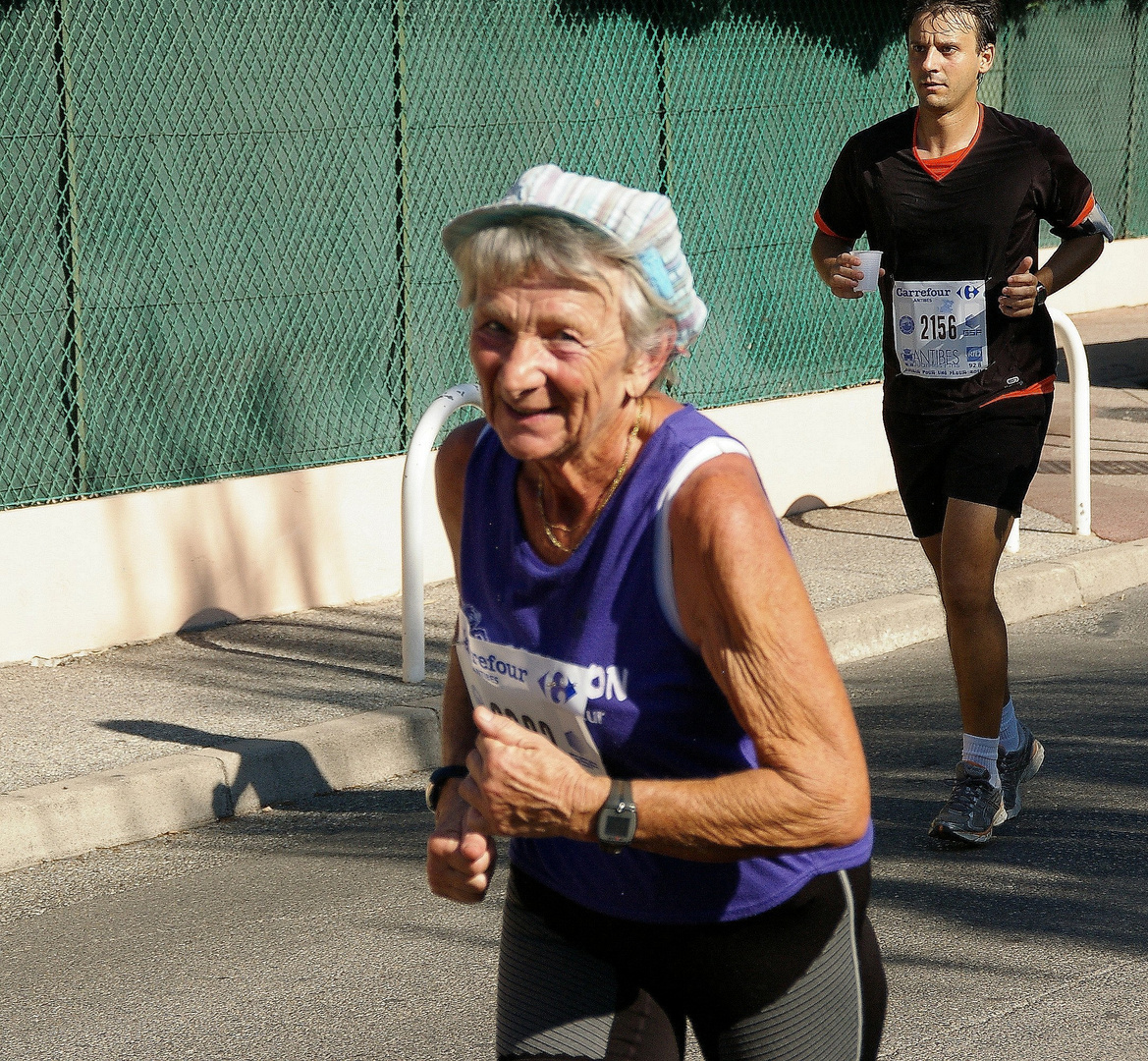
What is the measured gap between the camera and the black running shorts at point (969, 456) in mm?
4781

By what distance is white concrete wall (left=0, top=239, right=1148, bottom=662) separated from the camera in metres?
6.70

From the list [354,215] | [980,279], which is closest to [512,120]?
[354,215]

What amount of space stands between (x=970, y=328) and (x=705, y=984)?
121 inches

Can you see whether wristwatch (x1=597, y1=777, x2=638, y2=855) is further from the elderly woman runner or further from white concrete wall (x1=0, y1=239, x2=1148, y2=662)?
white concrete wall (x1=0, y1=239, x2=1148, y2=662)

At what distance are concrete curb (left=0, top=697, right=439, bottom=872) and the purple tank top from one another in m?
3.17

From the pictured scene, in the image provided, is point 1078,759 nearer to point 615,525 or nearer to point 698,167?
point 615,525

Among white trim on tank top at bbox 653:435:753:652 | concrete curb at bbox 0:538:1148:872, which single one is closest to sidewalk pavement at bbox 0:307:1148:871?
concrete curb at bbox 0:538:1148:872

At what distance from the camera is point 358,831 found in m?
5.18

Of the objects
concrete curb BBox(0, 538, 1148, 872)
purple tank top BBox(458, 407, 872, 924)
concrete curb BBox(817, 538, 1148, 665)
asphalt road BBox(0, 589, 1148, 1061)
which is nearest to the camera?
purple tank top BBox(458, 407, 872, 924)

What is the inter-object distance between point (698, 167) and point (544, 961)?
7357 mm

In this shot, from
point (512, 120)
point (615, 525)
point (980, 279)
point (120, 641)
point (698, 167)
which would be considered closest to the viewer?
point (615, 525)

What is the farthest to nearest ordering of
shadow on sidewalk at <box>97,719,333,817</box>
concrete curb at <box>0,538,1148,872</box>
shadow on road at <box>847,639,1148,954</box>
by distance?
shadow on sidewalk at <box>97,719,333,817</box>
concrete curb at <box>0,538,1148,872</box>
shadow on road at <box>847,639,1148,954</box>

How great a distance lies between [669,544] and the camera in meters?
2.04

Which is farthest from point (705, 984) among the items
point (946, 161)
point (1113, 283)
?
point (1113, 283)
